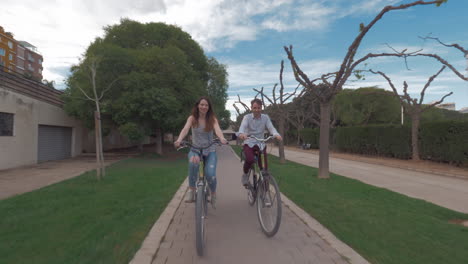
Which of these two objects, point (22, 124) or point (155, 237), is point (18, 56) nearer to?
point (22, 124)

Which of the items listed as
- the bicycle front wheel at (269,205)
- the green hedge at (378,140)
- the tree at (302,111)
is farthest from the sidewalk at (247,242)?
the tree at (302,111)

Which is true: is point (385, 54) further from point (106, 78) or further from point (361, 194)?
point (106, 78)

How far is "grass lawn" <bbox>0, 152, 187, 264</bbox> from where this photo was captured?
3152 mm

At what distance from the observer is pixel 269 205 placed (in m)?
3.80

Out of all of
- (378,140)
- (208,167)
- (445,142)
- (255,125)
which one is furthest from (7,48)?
(445,142)

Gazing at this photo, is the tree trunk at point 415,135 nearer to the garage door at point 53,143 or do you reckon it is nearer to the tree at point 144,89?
the tree at point 144,89

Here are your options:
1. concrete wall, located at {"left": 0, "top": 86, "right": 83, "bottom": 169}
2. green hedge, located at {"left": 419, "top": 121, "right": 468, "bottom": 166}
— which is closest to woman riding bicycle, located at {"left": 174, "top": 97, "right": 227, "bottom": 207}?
concrete wall, located at {"left": 0, "top": 86, "right": 83, "bottom": 169}

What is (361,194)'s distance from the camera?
676cm

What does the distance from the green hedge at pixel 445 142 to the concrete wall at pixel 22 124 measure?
1869 centimetres

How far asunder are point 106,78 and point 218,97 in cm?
1133

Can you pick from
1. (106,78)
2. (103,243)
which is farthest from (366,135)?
(103,243)

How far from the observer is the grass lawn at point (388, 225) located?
3.22 meters

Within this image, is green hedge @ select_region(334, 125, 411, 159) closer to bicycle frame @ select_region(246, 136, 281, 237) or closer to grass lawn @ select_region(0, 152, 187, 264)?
grass lawn @ select_region(0, 152, 187, 264)

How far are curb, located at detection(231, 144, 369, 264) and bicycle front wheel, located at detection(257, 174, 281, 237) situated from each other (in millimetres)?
645
